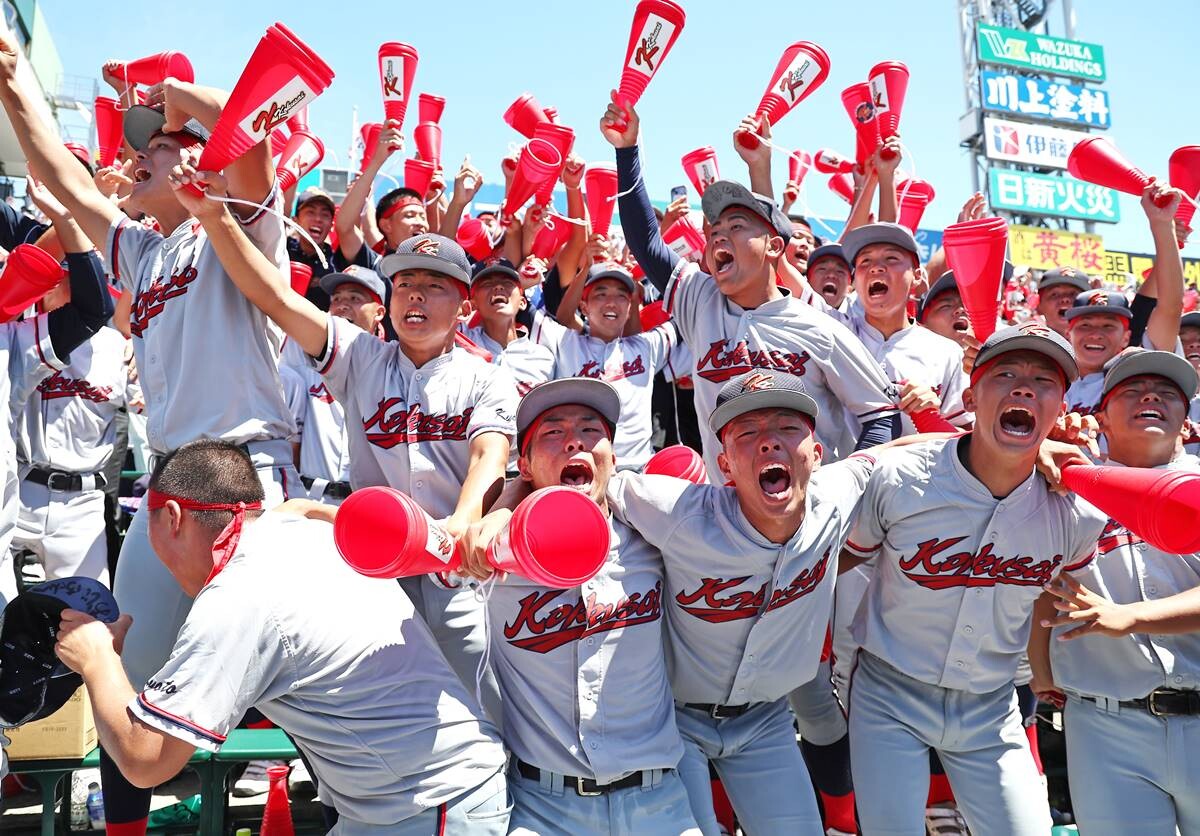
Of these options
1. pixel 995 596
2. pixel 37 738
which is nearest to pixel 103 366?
pixel 37 738

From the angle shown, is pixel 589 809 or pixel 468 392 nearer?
pixel 589 809

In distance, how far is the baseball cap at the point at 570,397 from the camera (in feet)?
10.2

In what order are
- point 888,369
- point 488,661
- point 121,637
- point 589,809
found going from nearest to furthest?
1. point 121,637
2. point 589,809
3. point 488,661
4. point 888,369

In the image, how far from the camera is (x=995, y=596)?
3.31m

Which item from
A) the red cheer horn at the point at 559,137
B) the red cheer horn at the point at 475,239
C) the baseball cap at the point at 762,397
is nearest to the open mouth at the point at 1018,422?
the baseball cap at the point at 762,397

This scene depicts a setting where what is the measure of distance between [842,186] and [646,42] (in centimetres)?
409

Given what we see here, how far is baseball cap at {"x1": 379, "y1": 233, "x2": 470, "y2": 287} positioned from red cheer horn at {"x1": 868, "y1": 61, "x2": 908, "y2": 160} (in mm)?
3210

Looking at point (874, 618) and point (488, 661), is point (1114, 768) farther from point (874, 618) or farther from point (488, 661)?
point (488, 661)

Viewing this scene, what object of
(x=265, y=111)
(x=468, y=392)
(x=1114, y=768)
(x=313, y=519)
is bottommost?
(x=1114, y=768)

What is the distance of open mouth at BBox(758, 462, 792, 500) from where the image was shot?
306 cm

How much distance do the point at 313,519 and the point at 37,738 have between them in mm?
1829

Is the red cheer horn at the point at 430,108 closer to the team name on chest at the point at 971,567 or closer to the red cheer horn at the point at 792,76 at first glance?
the red cheer horn at the point at 792,76

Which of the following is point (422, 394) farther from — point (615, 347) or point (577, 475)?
point (615, 347)

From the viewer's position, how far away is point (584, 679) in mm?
2918
